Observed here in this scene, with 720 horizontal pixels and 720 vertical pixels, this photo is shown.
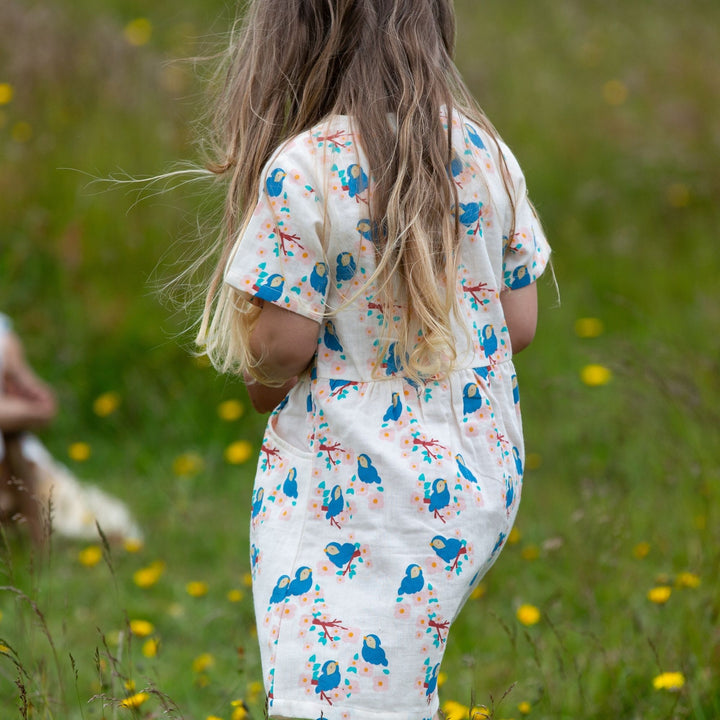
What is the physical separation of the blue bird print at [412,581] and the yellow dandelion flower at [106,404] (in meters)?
2.64

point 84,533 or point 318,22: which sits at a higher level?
point 318,22

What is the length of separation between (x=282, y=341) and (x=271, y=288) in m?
0.09

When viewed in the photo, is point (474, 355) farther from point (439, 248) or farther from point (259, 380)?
point (259, 380)

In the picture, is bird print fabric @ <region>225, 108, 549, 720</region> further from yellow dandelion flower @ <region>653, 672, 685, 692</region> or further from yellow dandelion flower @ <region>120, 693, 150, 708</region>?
yellow dandelion flower @ <region>653, 672, 685, 692</region>

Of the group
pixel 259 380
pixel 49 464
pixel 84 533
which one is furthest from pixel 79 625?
pixel 259 380

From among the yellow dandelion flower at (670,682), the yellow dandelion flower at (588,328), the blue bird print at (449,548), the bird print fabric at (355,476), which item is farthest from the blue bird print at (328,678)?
the yellow dandelion flower at (588,328)

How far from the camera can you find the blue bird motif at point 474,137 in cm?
165

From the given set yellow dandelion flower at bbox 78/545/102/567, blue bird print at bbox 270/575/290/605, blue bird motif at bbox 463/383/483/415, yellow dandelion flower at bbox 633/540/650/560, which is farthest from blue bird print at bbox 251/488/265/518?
yellow dandelion flower at bbox 78/545/102/567

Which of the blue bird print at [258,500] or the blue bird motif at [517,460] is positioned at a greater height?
the blue bird motif at [517,460]

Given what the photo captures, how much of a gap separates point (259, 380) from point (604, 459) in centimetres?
244

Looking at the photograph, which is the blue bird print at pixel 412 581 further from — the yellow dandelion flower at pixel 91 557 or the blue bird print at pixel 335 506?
the yellow dandelion flower at pixel 91 557

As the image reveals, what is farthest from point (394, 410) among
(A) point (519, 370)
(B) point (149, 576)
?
(A) point (519, 370)

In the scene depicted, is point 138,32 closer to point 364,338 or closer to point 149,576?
point 149,576

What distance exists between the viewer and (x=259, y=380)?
64.4 inches
